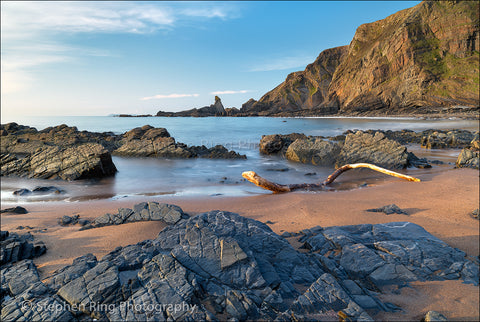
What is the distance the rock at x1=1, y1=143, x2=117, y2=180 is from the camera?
12.3 metres

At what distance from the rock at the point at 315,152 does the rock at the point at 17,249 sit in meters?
13.0

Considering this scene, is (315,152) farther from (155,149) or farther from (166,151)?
(155,149)

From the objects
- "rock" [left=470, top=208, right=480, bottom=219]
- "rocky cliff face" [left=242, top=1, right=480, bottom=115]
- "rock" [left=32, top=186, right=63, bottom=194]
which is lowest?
"rock" [left=470, top=208, right=480, bottom=219]

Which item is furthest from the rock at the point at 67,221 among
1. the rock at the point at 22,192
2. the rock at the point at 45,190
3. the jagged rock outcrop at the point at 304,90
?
the jagged rock outcrop at the point at 304,90

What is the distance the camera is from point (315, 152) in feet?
49.4

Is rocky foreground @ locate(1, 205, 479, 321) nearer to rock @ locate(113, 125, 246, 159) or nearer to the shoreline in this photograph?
the shoreline

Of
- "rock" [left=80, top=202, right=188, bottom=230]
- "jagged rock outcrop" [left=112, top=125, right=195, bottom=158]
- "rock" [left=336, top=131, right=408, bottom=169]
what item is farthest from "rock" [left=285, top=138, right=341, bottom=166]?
"rock" [left=80, top=202, right=188, bottom=230]

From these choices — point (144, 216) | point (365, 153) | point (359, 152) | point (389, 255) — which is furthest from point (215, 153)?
point (389, 255)

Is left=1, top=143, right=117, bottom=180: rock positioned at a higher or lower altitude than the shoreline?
higher

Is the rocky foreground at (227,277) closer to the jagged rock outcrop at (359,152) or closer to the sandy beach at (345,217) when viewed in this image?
the sandy beach at (345,217)

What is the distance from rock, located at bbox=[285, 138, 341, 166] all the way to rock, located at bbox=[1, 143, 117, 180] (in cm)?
1052

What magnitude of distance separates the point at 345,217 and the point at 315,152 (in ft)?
29.9

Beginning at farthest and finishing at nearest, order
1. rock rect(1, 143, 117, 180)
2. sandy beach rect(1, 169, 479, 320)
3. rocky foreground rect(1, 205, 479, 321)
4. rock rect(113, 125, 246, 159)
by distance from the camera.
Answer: rock rect(113, 125, 246, 159)
rock rect(1, 143, 117, 180)
sandy beach rect(1, 169, 479, 320)
rocky foreground rect(1, 205, 479, 321)

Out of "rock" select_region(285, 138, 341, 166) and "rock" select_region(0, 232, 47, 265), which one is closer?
"rock" select_region(0, 232, 47, 265)
